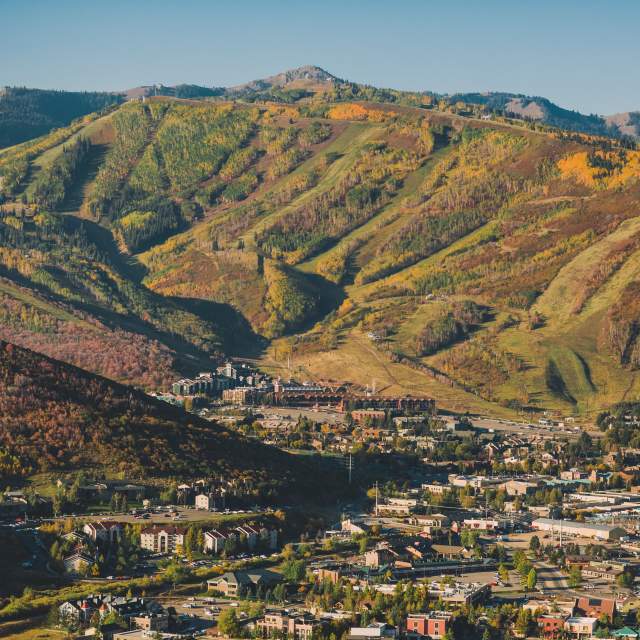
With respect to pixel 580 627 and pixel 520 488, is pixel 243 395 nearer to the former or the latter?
pixel 520 488

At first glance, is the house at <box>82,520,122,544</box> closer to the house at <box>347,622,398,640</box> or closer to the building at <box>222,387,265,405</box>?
the house at <box>347,622,398,640</box>

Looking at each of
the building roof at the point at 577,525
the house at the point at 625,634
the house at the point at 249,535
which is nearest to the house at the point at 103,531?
the house at the point at 249,535

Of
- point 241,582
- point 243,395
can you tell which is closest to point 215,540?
point 241,582

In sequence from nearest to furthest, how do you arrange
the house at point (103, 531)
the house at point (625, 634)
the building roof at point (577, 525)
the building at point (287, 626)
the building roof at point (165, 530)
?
the building at point (287, 626) → the house at point (625, 634) → the house at point (103, 531) → the building roof at point (165, 530) → the building roof at point (577, 525)

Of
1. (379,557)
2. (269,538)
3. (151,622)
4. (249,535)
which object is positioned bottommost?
(151,622)

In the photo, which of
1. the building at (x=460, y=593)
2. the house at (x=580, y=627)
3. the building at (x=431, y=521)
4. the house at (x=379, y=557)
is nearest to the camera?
the house at (x=580, y=627)

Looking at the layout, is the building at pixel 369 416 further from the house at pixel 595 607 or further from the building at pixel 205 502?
the house at pixel 595 607

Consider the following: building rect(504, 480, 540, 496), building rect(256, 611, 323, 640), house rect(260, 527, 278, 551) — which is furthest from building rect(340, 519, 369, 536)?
building rect(256, 611, 323, 640)
